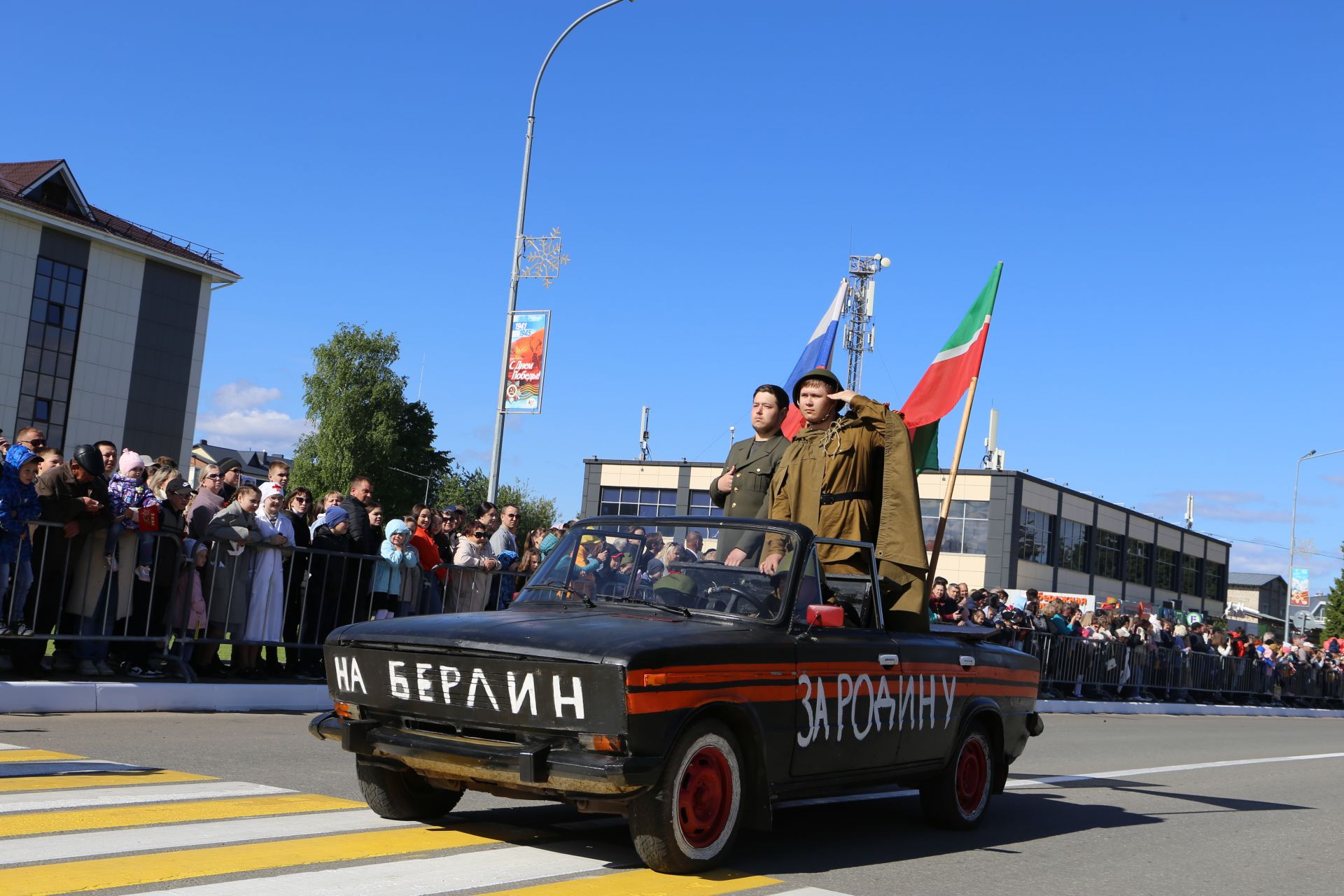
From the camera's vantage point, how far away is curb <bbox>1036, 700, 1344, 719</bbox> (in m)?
24.1

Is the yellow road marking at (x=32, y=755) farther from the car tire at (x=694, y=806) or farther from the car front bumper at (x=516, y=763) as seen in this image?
the car tire at (x=694, y=806)

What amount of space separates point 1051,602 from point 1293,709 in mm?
12890

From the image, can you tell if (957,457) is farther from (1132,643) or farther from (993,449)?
(993,449)

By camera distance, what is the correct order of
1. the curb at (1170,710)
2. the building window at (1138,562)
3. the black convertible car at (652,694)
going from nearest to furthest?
the black convertible car at (652,694) → the curb at (1170,710) → the building window at (1138,562)

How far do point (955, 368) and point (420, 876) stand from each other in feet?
23.9

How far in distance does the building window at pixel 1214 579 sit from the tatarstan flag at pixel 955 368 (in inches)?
3686

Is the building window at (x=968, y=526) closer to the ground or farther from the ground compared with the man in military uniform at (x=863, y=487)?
farther from the ground

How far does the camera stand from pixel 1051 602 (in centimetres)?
2691

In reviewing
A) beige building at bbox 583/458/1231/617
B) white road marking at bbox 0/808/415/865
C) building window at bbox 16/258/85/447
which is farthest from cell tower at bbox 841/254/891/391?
white road marking at bbox 0/808/415/865

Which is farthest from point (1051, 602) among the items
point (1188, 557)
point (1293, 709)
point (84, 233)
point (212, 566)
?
point (1188, 557)

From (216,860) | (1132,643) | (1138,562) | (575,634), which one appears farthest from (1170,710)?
(1138,562)

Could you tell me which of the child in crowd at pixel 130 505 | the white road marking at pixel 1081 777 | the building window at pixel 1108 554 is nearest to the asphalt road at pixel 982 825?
the white road marking at pixel 1081 777

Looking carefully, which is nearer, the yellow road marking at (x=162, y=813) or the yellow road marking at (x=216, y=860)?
the yellow road marking at (x=216, y=860)

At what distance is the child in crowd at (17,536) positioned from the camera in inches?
411
